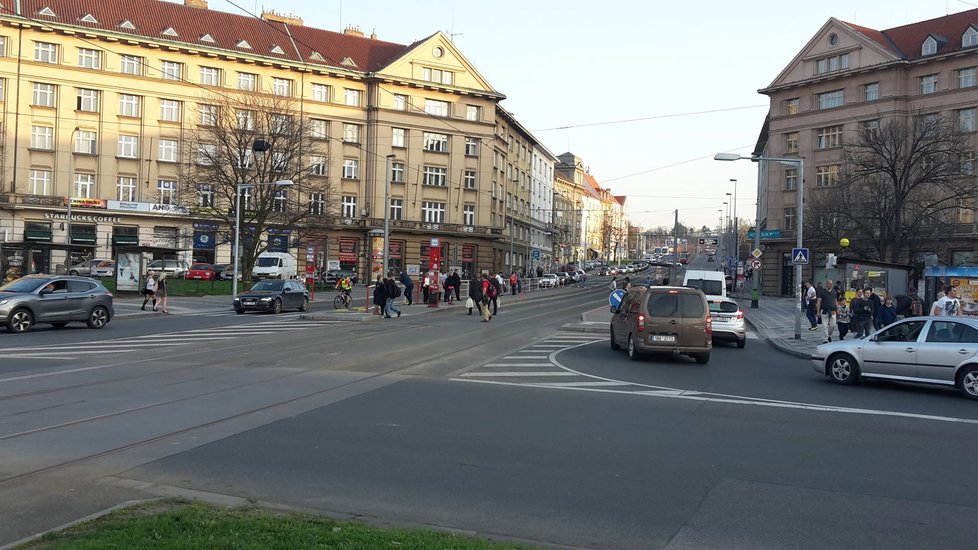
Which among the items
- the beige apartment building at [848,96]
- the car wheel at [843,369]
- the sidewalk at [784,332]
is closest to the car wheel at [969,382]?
the car wheel at [843,369]

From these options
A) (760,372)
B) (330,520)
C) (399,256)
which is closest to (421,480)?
(330,520)

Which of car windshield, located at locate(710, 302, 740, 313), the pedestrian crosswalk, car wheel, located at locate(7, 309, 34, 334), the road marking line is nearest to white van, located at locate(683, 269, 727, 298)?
car windshield, located at locate(710, 302, 740, 313)

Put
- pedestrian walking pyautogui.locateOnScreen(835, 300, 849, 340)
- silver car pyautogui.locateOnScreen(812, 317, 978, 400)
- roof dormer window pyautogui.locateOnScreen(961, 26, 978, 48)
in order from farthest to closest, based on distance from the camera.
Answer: roof dormer window pyautogui.locateOnScreen(961, 26, 978, 48), pedestrian walking pyautogui.locateOnScreen(835, 300, 849, 340), silver car pyautogui.locateOnScreen(812, 317, 978, 400)

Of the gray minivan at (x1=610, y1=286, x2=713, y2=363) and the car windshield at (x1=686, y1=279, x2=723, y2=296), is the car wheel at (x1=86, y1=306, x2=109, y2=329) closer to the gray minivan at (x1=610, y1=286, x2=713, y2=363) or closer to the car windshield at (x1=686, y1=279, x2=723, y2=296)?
the gray minivan at (x1=610, y1=286, x2=713, y2=363)

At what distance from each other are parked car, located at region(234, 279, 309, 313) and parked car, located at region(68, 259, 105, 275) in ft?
73.0

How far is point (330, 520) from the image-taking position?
228 inches

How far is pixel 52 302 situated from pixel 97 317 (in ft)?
5.89

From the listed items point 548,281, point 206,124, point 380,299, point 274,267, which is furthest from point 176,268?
point 380,299

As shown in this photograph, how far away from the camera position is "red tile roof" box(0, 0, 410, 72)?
61.2 m

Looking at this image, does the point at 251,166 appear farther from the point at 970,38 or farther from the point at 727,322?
the point at 970,38

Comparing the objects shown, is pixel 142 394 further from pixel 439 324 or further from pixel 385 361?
pixel 439 324

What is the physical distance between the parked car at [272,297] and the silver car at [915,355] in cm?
2446

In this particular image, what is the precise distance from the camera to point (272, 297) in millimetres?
34438

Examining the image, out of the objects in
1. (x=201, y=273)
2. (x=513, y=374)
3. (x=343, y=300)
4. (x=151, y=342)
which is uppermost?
(x=201, y=273)
